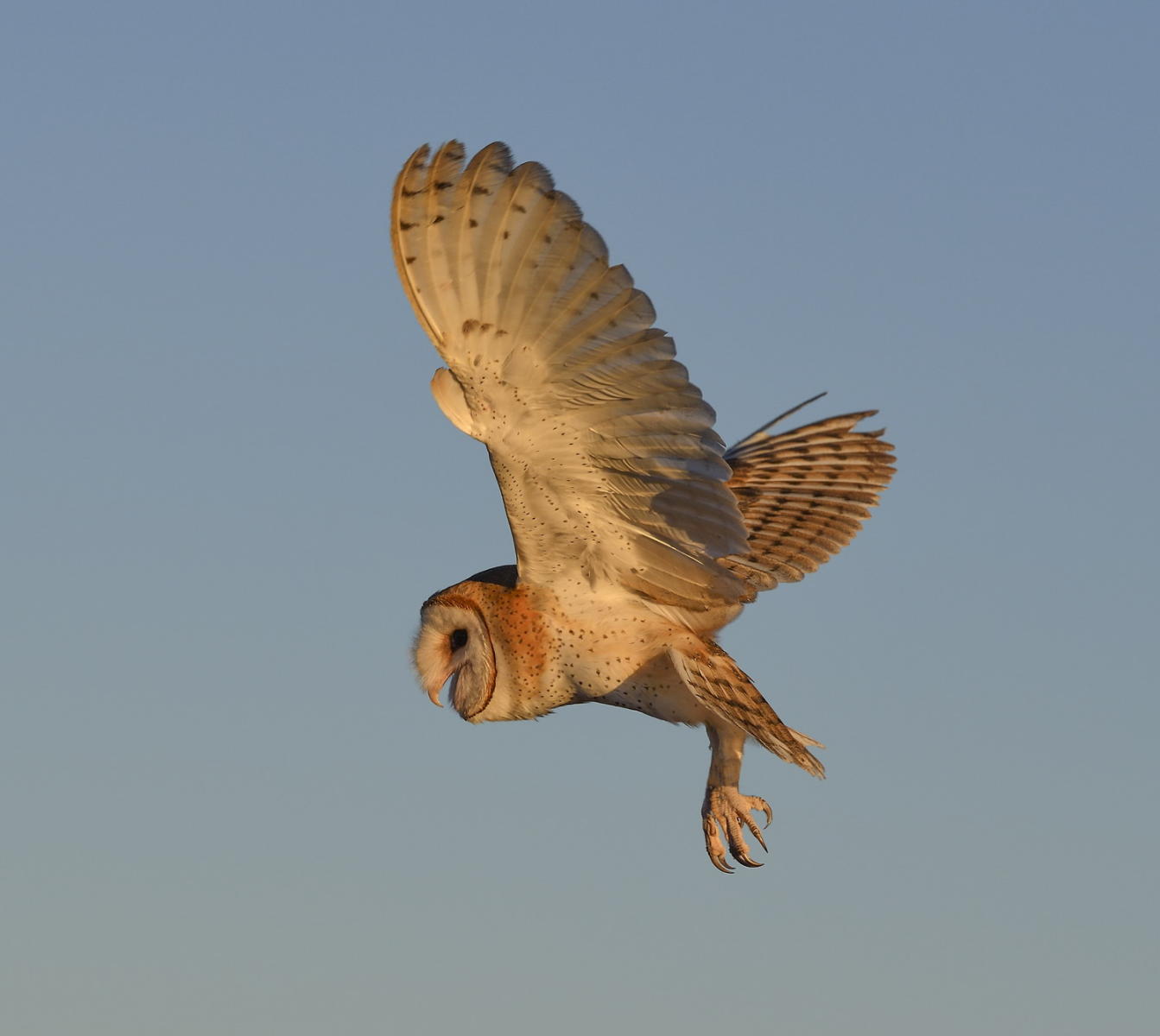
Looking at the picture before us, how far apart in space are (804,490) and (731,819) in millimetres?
2222

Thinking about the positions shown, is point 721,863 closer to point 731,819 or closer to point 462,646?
point 731,819

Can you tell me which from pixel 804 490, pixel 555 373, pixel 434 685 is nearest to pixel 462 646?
pixel 434 685

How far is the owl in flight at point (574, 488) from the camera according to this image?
6.50 meters

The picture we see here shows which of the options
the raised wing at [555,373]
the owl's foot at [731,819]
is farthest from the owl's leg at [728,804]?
the raised wing at [555,373]

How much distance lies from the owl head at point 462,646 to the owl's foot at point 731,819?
108 cm

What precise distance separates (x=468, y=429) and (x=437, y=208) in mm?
918

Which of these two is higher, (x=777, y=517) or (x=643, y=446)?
(x=777, y=517)

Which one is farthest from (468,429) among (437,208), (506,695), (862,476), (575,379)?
(862,476)

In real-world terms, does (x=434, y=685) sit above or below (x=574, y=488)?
below

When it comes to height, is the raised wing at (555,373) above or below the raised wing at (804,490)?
below

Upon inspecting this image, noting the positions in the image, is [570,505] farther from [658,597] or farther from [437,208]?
[437,208]

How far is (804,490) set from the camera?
31.7ft

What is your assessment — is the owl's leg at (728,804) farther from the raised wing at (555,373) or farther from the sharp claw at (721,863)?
the raised wing at (555,373)

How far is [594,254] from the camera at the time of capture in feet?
21.3
